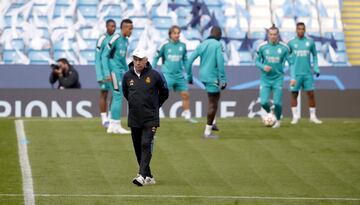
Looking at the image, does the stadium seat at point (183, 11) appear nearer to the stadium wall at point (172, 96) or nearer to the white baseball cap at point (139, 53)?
the stadium wall at point (172, 96)

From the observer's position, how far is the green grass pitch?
15.1m

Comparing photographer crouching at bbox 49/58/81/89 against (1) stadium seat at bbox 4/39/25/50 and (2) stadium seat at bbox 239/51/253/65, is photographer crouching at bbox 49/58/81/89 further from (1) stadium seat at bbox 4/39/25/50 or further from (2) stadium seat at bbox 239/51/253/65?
(2) stadium seat at bbox 239/51/253/65

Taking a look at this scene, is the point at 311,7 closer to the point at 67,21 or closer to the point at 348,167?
the point at 67,21

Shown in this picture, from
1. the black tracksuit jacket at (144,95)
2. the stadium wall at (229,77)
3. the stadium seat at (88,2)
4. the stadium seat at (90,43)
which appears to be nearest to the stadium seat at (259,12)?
the stadium wall at (229,77)

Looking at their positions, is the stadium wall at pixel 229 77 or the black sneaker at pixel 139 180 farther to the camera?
the stadium wall at pixel 229 77

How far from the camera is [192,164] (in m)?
18.4

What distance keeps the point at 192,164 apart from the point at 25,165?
106 inches

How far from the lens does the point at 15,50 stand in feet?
105

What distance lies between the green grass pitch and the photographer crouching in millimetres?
4364

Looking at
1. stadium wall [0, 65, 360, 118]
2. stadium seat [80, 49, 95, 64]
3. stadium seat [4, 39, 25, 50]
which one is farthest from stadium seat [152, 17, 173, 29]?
stadium seat [4, 39, 25, 50]

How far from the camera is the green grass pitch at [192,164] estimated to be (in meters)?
15.1

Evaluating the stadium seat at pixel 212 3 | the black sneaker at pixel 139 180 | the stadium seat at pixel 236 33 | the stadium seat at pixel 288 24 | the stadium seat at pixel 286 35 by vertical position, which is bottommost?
the black sneaker at pixel 139 180

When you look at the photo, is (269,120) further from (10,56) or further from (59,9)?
(59,9)

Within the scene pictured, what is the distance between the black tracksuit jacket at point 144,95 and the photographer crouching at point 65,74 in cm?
1380
